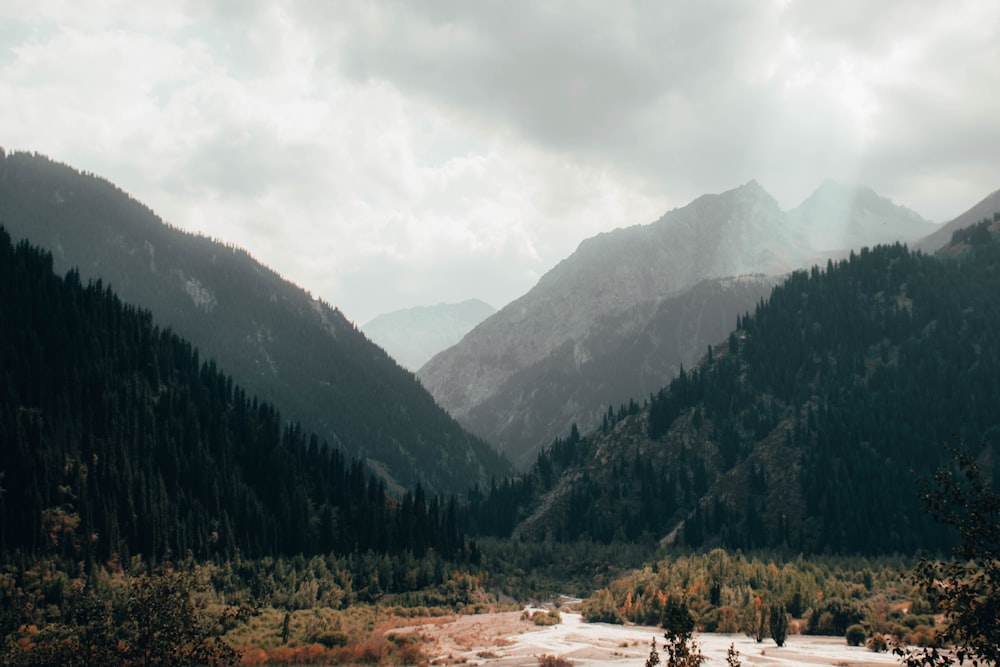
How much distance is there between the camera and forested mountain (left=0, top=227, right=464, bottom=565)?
116 metres

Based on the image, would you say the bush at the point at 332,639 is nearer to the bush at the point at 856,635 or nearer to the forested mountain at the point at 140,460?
the forested mountain at the point at 140,460

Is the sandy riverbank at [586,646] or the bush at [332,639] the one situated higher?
the bush at [332,639]

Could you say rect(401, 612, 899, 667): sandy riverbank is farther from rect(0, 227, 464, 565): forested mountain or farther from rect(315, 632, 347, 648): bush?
rect(0, 227, 464, 565): forested mountain

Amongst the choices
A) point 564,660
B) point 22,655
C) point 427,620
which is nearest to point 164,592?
point 22,655

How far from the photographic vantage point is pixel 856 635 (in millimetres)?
93438

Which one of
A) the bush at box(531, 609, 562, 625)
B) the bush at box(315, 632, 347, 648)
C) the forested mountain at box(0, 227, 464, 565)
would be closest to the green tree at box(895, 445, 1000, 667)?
the bush at box(315, 632, 347, 648)

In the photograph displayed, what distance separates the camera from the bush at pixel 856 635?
93.0m

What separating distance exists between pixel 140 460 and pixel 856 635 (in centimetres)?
11263

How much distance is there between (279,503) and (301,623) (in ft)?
207

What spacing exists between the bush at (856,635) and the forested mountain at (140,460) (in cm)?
8783

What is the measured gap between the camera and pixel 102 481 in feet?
409

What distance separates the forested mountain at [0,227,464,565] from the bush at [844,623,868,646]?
8783cm

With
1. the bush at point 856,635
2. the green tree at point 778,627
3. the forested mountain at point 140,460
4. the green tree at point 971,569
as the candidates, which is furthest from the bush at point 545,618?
the green tree at point 971,569

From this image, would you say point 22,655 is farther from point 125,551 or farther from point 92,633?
point 125,551
